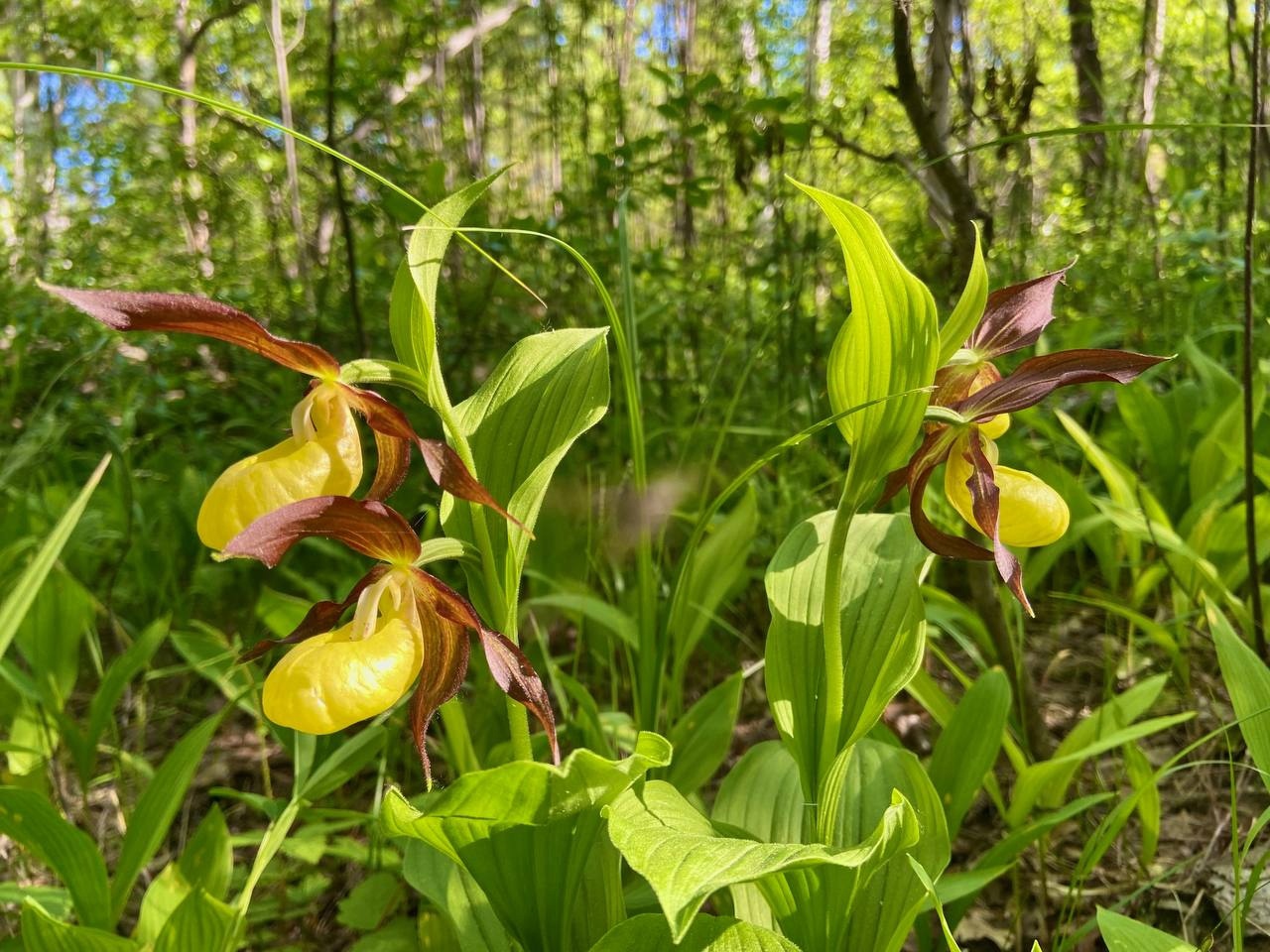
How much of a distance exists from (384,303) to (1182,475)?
9.47 ft

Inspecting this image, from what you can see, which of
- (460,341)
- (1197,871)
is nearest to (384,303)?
(460,341)

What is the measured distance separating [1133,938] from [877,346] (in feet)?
2.14

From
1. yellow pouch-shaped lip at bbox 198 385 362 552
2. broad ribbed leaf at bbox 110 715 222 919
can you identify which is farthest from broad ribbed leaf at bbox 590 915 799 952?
broad ribbed leaf at bbox 110 715 222 919

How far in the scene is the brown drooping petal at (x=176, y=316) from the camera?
72 cm

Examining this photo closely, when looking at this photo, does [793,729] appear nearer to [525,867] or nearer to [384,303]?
[525,867]

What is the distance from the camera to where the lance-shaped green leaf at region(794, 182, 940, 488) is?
2.58ft

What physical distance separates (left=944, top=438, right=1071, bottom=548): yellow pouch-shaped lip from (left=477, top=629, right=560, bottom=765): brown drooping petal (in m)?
0.49

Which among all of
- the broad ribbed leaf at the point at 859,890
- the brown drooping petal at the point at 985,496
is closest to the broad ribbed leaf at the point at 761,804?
the broad ribbed leaf at the point at 859,890

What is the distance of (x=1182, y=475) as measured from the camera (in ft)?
7.00

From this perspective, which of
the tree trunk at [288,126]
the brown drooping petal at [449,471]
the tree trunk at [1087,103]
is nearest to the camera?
the brown drooping petal at [449,471]

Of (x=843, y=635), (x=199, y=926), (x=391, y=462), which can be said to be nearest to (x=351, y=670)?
(x=391, y=462)

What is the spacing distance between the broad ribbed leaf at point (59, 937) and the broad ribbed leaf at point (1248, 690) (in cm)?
132

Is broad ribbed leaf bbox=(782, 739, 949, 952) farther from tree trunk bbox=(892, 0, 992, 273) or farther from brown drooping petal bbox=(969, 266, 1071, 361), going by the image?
tree trunk bbox=(892, 0, 992, 273)

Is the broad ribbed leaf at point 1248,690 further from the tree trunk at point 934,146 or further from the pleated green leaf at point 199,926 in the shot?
the pleated green leaf at point 199,926
